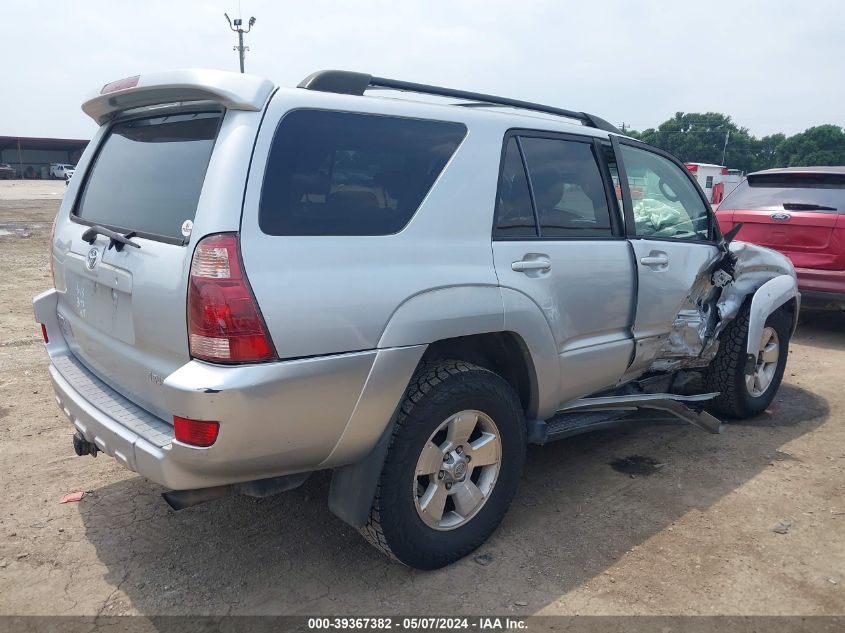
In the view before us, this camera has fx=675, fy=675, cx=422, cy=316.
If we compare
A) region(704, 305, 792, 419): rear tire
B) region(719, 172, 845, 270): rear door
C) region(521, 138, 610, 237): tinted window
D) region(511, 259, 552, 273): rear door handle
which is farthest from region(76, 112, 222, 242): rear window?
region(719, 172, 845, 270): rear door

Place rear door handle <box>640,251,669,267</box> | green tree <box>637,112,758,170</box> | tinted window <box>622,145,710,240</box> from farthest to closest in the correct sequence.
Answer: green tree <box>637,112,758,170</box>, tinted window <box>622,145,710,240</box>, rear door handle <box>640,251,669,267</box>

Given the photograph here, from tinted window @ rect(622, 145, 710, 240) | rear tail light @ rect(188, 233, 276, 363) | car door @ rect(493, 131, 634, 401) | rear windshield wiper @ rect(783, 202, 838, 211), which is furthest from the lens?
rear windshield wiper @ rect(783, 202, 838, 211)

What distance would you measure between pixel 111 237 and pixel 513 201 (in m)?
1.67

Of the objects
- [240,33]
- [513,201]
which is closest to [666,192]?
[513,201]

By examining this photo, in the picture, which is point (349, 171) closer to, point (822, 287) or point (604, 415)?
point (604, 415)

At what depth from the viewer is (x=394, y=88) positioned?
2871 mm

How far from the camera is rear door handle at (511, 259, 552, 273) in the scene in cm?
294

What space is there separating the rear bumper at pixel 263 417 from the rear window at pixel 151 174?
0.59 metres

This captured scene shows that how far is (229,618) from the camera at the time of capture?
2.54m

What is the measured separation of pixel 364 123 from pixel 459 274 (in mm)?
690

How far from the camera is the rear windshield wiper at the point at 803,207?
21.8 feet

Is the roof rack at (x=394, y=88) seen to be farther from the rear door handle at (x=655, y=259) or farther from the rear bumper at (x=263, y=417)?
the rear bumper at (x=263, y=417)

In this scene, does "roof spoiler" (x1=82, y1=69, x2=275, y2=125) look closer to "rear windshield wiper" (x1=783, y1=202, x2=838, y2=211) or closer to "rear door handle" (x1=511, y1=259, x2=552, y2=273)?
"rear door handle" (x1=511, y1=259, x2=552, y2=273)

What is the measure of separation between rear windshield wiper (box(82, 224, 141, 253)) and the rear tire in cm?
365
